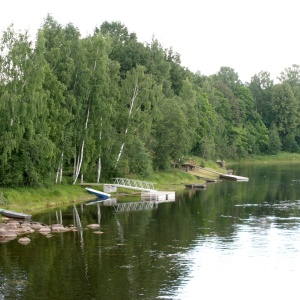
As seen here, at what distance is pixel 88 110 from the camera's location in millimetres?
66875

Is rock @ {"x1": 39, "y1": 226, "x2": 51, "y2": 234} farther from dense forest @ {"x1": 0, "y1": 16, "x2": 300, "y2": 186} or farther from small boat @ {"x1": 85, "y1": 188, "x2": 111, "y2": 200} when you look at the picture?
small boat @ {"x1": 85, "y1": 188, "x2": 111, "y2": 200}

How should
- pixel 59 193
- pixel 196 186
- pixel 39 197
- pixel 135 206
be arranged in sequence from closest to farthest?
pixel 39 197, pixel 59 193, pixel 135 206, pixel 196 186

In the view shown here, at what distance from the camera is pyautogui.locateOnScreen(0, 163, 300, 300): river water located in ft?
98.5

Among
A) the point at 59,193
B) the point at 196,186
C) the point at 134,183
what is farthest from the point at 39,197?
the point at 196,186

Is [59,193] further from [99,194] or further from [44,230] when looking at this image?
[44,230]

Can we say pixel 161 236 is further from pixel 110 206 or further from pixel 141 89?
pixel 141 89

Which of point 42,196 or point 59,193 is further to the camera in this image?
point 59,193

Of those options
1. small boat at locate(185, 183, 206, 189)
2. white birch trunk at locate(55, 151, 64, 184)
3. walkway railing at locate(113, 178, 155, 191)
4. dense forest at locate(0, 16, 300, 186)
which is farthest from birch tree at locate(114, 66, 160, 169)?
small boat at locate(185, 183, 206, 189)

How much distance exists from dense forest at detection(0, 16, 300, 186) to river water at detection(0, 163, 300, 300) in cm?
788

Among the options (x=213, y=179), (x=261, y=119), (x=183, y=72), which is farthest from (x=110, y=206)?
(x=261, y=119)

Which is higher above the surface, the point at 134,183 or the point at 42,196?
the point at 134,183

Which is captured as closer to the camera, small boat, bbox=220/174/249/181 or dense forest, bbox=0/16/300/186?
dense forest, bbox=0/16/300/186

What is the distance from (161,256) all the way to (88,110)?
32623mm

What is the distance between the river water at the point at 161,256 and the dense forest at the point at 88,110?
25.9ft
